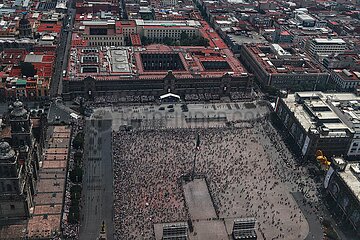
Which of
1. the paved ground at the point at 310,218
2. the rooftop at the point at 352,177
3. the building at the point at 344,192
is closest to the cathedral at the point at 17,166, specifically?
the paved ground at the point at 310,218

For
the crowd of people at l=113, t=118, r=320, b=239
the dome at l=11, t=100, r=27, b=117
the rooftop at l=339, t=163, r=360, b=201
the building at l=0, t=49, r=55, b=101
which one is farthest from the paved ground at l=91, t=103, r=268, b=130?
the rooftop at l=339, t=163, r=360, b=201

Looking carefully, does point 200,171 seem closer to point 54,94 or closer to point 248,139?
point 248,139

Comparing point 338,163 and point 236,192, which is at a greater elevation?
point 338,163

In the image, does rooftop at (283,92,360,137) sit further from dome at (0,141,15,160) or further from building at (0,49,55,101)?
building at (0,49,55,101)

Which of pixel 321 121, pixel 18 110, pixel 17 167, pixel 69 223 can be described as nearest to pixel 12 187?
pixel 17 167

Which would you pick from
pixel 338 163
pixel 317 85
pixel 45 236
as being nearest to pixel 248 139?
pixel 338 163
